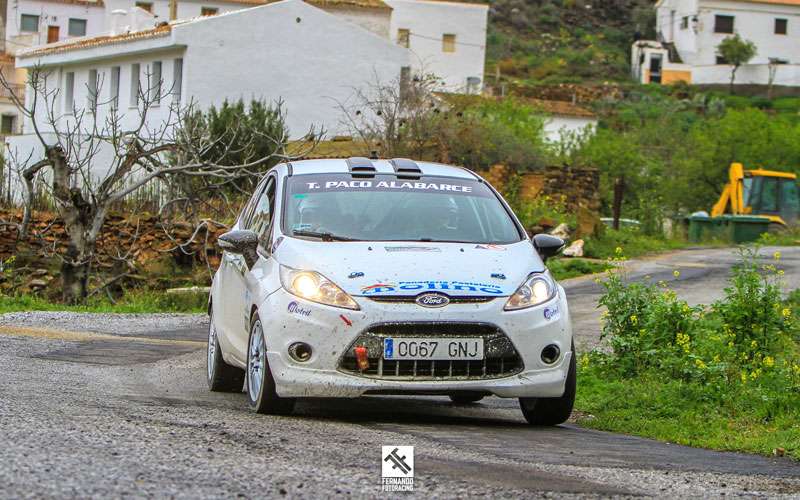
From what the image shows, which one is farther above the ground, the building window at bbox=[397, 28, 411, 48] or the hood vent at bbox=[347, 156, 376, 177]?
the building window at bbox=[397, 28, 411, 48]

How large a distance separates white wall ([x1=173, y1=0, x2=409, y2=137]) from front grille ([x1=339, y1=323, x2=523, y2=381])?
4015cm

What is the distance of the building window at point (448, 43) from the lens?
269ft

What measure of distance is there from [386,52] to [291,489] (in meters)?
48.9

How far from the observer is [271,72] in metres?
51.7

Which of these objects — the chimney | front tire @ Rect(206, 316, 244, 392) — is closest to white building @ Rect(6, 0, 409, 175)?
the chimney

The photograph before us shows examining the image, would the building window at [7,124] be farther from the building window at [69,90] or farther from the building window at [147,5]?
the building window at [69,90]

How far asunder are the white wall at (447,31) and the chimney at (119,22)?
22734 millimetres

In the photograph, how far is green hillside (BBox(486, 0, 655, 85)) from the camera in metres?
98.5

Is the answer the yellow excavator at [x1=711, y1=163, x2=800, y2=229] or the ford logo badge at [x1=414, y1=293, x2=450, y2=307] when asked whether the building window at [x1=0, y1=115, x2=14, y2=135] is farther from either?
the ford logo badge at [x1=414, y1=293, x2=450, y2=307]

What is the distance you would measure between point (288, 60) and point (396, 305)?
4376 centimetres

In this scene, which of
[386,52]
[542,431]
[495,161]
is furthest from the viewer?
[386,52]

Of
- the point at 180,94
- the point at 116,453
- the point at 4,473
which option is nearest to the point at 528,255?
the point at 116,453

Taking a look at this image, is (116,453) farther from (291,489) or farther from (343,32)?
(343,32)

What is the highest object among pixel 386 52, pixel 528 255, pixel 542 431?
pixel 386 52
